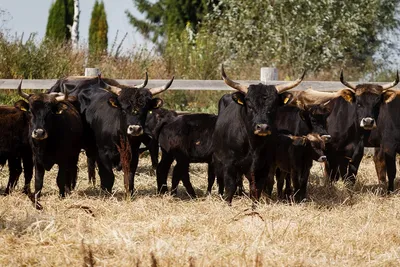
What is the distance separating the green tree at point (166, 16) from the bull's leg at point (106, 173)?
17976mm

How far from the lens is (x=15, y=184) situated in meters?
11.3

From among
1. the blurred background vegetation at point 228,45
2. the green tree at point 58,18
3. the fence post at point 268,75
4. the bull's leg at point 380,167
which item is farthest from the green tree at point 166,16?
the bull's leg at point 380,167

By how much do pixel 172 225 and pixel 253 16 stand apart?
66.5ft

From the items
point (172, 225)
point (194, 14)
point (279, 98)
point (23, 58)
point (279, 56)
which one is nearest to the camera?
point (172, 225)

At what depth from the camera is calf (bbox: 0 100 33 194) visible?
10.9 metres

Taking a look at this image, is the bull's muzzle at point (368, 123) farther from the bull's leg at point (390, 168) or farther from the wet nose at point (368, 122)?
the bull's leg at point (390, 168)

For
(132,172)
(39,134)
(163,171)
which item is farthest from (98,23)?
(39,134)

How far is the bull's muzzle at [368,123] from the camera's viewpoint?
456 inches

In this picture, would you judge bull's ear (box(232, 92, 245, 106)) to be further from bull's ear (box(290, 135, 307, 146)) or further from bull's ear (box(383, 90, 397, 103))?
bull's ear (box(383, 90, 397, 103))

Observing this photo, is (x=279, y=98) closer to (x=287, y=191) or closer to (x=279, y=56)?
(x=287, y=191)

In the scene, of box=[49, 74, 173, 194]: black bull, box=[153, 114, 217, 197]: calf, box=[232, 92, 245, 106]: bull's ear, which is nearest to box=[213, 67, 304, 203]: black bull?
box=[232, 92, 245, 106]: bull's ear

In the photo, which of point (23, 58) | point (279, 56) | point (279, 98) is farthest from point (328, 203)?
point (279, 56)

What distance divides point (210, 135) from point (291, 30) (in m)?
16.0

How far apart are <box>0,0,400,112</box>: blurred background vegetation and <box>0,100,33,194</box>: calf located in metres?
5.50
